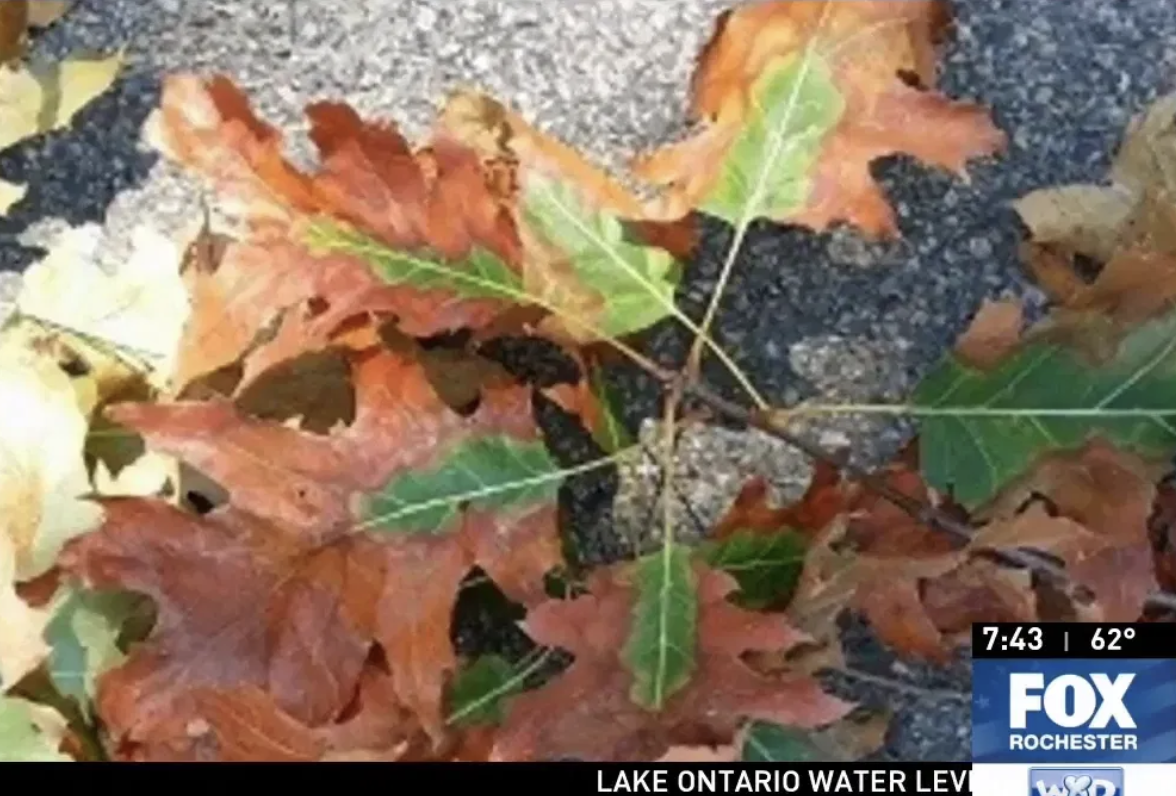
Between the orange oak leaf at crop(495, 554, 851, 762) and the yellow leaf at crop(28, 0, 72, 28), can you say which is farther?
the yellow leaf at crop(28, 0, 72, 28)

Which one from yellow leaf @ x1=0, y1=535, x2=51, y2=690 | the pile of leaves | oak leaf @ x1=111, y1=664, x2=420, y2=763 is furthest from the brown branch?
yellow leaf @ x1=0, y1=535, x2=51, y2=690

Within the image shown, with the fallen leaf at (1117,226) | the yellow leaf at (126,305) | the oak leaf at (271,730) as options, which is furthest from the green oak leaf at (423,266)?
the fallen leaf at (1117,226)

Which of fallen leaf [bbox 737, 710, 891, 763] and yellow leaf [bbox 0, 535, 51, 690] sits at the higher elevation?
yellow leaf [bbox 0, 535, 51, 690]

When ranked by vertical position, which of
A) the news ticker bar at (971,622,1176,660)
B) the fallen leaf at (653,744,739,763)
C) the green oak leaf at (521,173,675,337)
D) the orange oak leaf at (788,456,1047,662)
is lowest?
the fallen leaf at (653,744,739,763)

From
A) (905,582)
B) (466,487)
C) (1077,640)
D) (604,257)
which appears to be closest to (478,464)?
(466,487)

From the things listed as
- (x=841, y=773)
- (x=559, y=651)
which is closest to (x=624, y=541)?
(x=559, y=651)

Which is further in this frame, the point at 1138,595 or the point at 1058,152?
the point at 1058,152

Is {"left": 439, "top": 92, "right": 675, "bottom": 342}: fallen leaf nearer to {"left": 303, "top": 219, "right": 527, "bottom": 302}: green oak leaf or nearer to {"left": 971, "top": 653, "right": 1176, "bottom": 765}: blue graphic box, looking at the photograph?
{"left": 303, "top": 219, "right": 527, "bottom": 302}: green oak leaf

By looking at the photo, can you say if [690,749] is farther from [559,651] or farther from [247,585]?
[247,585]
